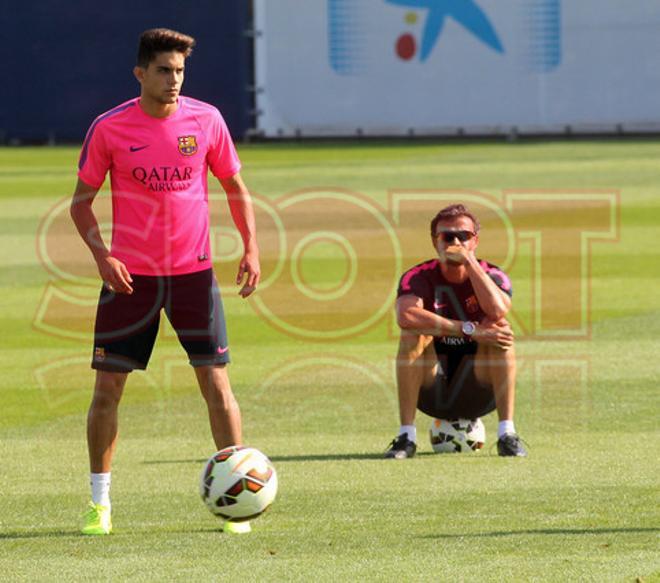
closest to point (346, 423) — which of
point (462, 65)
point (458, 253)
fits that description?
point (458, 253)

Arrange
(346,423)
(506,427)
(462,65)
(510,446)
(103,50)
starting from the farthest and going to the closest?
(103,50), (462,65), (346,423), (506,427), (510,446)

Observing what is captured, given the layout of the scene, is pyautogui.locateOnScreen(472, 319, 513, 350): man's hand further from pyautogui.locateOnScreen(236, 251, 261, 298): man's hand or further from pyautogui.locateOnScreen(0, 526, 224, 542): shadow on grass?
pyautogui.locateOnScreen(0, 526, 224, 542): shadow on grass

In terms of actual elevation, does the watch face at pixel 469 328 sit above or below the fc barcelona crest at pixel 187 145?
below

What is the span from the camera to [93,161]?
7.71 metres

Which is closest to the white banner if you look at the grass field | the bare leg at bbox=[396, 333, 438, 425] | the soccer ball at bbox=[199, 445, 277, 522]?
the grass field

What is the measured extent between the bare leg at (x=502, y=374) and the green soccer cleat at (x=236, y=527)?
2447 millimetres

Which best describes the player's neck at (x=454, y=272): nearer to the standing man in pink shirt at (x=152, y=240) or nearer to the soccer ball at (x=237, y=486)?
the standing man in pink shirt at (x=152, y=240)

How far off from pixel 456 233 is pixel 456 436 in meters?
1.16

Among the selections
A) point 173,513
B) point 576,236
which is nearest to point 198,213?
point 173,513

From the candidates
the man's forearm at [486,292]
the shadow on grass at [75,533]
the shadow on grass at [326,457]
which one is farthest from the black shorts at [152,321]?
the man's forearm at [486,292]

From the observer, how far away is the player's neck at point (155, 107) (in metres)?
7.67

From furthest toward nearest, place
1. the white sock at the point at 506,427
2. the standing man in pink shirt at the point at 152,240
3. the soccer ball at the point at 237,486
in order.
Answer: the white sock at the point at 506,427 < the standing man in pink shirt at the point at 152,240 < the soccer ball at the point at 237,486

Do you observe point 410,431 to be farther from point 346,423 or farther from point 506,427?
point 346,423

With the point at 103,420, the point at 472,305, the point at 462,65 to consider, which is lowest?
the point at 462,65
